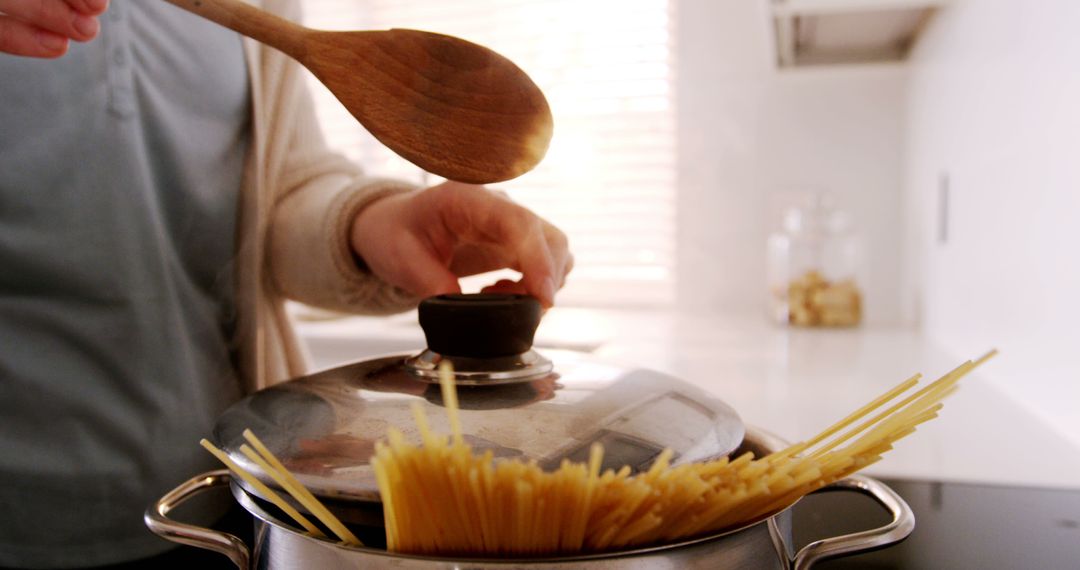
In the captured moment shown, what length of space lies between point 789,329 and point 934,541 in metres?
0.90

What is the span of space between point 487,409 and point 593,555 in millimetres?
88

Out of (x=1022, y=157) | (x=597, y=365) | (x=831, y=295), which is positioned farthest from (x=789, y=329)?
(x=597, y=365)

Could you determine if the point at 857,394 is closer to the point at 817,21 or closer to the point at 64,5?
the point at 817,21

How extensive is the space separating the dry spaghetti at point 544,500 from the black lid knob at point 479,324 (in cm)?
9

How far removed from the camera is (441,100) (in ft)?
1.34

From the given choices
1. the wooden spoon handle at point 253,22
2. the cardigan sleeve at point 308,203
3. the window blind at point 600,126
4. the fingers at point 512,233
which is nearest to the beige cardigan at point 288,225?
the cardigan sleeve at point 308,203

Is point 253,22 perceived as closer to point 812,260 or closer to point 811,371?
point 811,371

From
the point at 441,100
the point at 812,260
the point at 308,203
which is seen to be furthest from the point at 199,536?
→ the point at 812,260

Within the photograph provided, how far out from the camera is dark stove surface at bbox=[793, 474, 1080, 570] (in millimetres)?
457

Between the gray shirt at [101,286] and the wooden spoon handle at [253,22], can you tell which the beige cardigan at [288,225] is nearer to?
the gray shirt at [101,286]

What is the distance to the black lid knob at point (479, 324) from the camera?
0.35 m

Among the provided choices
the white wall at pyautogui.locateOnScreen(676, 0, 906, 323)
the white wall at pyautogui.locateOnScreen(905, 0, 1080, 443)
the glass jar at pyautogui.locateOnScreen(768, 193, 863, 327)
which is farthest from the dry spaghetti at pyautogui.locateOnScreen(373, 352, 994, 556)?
the white wall at pyautogui.locateOnScreen(676, 0, 906, 323)

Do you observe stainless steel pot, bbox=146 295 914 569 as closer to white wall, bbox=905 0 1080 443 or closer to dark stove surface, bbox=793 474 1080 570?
dark stove surface, bbox=793 474 1080 570

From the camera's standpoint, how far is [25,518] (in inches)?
21.4
